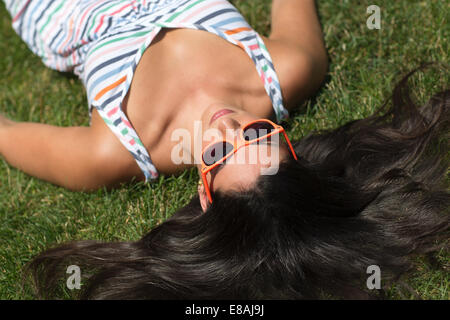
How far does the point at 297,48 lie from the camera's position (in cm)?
319

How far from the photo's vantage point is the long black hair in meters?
2.36

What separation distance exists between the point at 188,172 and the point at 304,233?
977 mm

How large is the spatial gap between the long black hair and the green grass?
0.18 meters

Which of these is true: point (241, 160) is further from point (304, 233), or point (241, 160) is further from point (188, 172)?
point (188, 172)

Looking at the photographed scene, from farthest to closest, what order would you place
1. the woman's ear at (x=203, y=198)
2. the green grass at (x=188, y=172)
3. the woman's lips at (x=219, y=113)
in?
the green grass at (x=188, y=172) → the woman's lips at (x=219, y=113) → the woman's ear at (x=203, y=198)

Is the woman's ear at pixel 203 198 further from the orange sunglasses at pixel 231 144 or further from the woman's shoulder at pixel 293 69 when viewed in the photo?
the woman's shoulder at pixel 293 69

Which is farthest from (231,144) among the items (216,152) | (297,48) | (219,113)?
(297,48)

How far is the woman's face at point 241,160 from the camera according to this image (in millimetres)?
2369

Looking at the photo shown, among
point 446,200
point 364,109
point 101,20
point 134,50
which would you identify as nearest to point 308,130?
point 364,109

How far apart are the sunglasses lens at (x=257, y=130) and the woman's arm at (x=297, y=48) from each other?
604 mm

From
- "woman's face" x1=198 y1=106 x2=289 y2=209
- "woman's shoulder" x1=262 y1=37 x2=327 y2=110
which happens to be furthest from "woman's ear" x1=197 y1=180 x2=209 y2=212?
"woman's shoulder" x1=262 y1=37 x2=327 y2=110

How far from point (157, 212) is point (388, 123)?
54.9 inches

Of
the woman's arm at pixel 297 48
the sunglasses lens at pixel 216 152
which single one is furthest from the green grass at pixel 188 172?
the sunglasses lens at pixel 216 152

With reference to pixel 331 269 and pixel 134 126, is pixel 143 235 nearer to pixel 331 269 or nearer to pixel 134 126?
pixel 134 126
